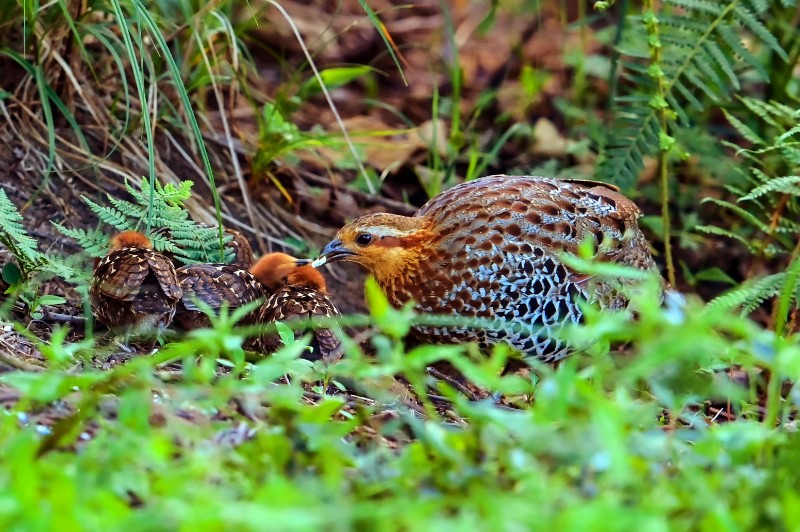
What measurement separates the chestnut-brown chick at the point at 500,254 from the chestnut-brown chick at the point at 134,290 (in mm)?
758

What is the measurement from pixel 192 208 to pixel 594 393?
341 centimetres

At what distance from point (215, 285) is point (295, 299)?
33 cm

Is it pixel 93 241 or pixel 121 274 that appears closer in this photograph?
pixel 121 274

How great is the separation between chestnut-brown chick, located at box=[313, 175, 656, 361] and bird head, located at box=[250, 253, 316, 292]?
12 cm

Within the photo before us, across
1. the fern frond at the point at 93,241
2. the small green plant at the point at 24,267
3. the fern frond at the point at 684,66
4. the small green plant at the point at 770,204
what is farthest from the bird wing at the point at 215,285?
the fern frond at the point at 684,66

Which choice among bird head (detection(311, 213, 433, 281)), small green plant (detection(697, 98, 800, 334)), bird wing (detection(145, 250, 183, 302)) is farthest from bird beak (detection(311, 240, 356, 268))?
small green plant (detection(697, 98, 800, 334))

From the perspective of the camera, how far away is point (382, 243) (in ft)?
15.7

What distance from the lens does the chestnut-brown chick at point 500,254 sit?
15.0ft

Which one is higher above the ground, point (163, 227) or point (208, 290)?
point (163, 227)

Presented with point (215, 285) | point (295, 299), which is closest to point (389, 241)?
point (295, 299)

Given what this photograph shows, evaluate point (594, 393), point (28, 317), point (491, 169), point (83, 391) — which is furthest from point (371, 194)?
point (594, 393)

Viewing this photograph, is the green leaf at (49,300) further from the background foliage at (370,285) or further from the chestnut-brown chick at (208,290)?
the chestnut-brown chick at (208,290)

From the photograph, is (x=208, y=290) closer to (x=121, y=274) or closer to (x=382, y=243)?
(x=121, y=274)

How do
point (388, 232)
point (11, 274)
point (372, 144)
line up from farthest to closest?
point (372, 144) → point (388, 232) → point (11, 274)
